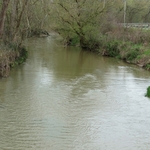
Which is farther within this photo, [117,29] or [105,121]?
[117,29]

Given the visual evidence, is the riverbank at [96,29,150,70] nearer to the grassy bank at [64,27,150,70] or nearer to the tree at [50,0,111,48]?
the grassy bank at [64,27,150,70]

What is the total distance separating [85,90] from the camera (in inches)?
632

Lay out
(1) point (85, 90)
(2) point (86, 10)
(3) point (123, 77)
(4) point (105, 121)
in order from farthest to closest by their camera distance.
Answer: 1. (2) point (86, 10)
2. (3) point (123, 77)
3. (1) point (85, 90)
4. (4) point (105, 121)

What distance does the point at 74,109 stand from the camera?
12.9m

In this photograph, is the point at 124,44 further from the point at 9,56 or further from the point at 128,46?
the point at 9,56

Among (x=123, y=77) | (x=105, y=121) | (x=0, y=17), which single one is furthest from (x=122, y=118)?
(x=0, y=17)

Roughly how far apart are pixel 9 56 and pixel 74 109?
8.99 metres

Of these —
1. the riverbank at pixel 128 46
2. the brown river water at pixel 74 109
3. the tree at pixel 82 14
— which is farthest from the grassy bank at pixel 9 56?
the riverbank at pixel 128 46

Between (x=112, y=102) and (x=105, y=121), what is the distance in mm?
2615

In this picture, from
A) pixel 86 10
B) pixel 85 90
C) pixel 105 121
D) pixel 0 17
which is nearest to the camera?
pixel 105 121

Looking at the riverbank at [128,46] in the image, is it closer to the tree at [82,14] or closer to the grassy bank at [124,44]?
the grassy bank at [124,44]

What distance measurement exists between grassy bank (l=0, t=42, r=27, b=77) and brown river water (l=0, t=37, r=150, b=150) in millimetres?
559

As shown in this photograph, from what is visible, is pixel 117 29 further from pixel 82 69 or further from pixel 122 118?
pixel 122 118

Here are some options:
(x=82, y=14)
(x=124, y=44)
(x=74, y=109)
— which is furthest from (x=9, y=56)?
(x=82, y=14)
